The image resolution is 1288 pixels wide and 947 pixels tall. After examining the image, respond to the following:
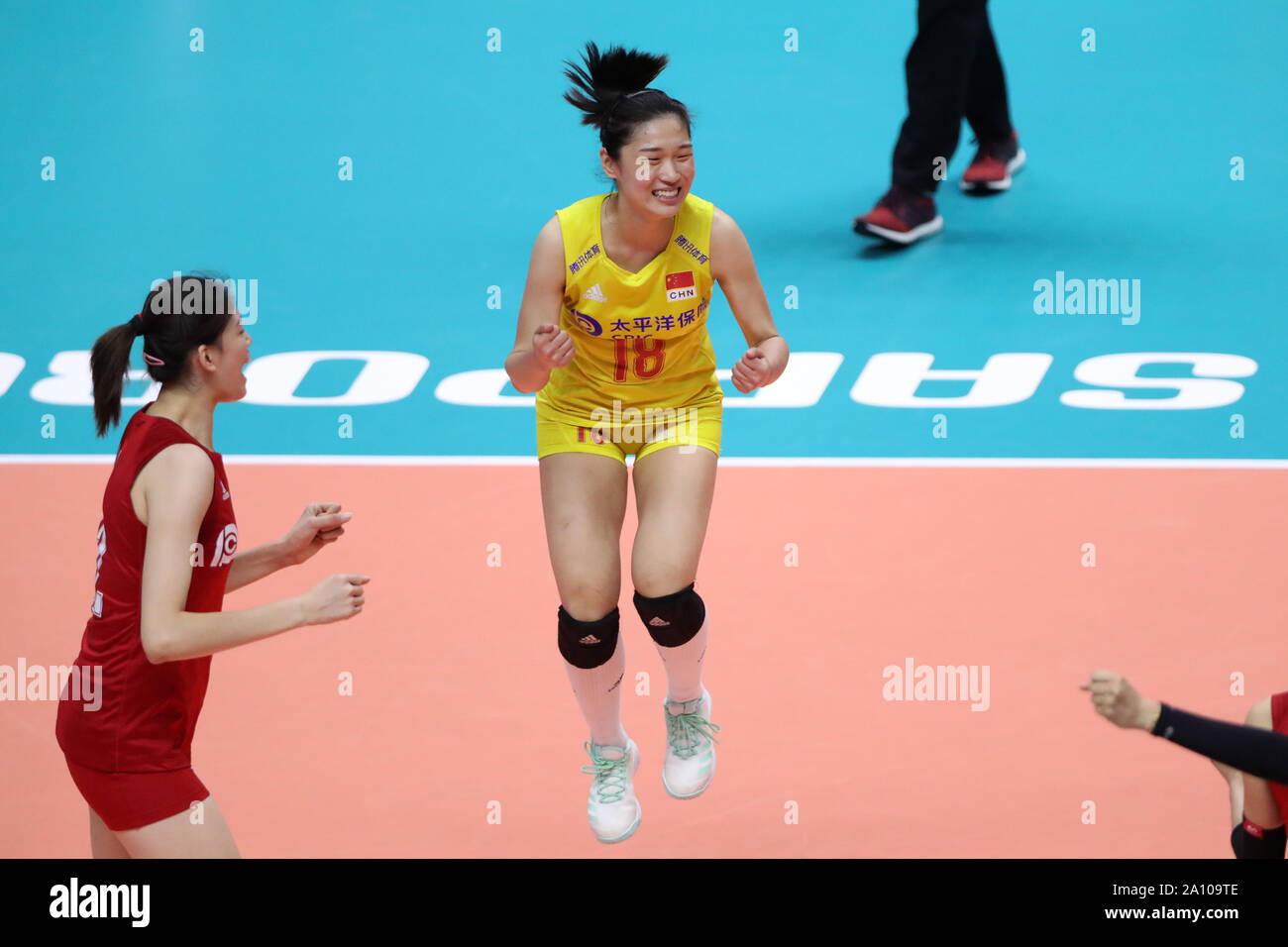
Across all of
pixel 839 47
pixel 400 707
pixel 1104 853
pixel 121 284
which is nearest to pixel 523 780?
pixel 400 707

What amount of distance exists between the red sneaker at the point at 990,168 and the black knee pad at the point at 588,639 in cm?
740

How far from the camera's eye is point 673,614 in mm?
4934

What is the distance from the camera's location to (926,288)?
10.2 metres

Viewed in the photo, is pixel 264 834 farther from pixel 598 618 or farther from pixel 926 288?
pixel 926 288

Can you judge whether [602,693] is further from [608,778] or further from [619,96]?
[619,96]

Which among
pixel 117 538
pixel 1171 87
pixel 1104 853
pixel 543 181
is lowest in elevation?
pixel 1104 853

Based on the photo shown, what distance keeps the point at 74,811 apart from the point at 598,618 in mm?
2172

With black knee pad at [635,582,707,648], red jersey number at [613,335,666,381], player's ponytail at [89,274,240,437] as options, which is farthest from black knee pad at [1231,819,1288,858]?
player's ponytail at [89,274,240,437]

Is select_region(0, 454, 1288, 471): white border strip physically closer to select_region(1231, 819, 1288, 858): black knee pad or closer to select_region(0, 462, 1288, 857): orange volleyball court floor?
select_region(0, 462, 1288, 857): orange volleyball court floor

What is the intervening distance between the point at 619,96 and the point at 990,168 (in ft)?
23.5

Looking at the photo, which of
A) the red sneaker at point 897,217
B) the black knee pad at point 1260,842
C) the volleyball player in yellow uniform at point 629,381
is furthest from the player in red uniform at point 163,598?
the red sneaker at point 897,217

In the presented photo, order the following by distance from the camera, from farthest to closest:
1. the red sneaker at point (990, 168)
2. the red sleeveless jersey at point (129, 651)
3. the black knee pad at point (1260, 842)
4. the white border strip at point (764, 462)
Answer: the red sneaker at point (990, 168)
the white border strip at point (764, 462)
the black knee pad at point (1260, 842)
the red sleeveless jersey at point (129, 651)

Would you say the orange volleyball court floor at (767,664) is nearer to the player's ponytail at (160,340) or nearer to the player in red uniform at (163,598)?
the player in red uniform at (163,598)

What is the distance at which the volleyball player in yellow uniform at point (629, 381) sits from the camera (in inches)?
191
